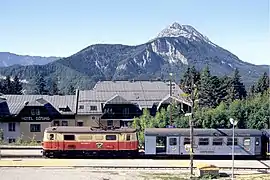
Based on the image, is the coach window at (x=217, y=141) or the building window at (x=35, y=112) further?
the building window at (x=35, y=112)

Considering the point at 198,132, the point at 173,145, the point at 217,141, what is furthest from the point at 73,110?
the point at 217,141

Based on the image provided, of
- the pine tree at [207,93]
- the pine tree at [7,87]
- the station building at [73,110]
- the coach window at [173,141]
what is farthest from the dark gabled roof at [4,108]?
the pine tree at [7,87]

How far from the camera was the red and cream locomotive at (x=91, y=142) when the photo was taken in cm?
3338

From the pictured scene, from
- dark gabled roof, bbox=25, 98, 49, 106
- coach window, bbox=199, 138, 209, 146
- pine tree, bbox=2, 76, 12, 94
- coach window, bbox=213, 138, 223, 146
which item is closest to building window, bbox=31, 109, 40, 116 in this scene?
dark gabled roof, bbox=25, 98, 49, 106

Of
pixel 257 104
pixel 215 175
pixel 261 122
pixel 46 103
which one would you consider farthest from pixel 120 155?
pixel 46 103

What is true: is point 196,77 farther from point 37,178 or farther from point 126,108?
point 37,178

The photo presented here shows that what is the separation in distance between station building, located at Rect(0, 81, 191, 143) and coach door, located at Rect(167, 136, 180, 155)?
1676 centimetres

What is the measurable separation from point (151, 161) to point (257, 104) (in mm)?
18681

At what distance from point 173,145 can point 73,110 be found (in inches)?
1005

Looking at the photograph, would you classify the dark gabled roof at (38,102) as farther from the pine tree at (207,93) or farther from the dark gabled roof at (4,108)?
the pine tree at (207,93)

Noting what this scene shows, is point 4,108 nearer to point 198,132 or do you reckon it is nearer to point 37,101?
point 37,101

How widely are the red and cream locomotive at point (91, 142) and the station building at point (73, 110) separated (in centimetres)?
1597

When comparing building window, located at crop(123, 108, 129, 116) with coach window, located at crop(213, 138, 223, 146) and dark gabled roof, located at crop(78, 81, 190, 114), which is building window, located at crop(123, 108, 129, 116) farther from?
coach window, located at crop(213, 138, 223, 146)

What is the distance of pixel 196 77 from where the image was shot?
90.4m
